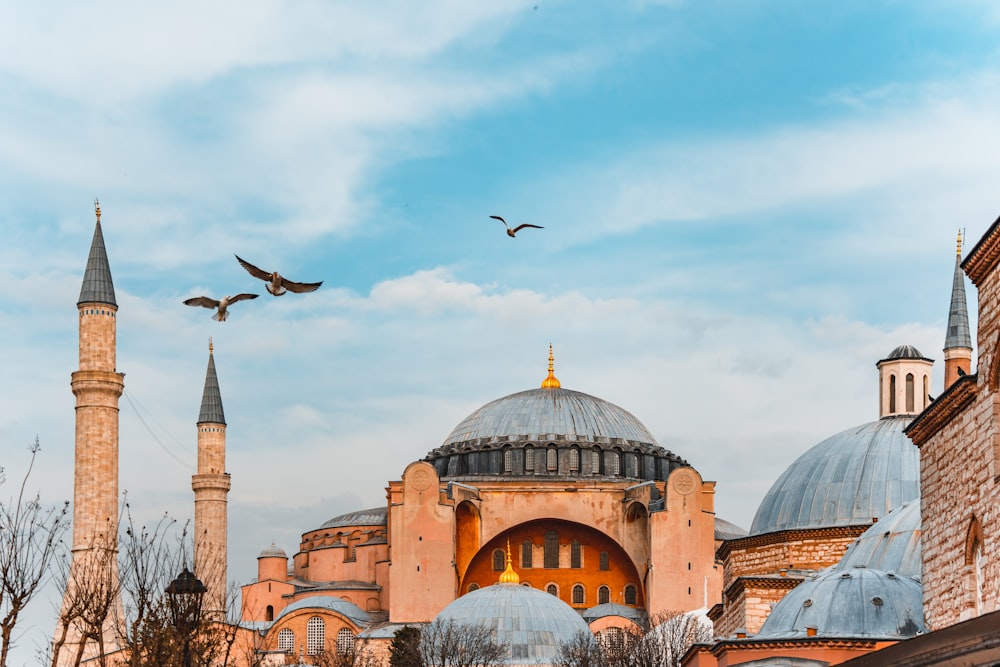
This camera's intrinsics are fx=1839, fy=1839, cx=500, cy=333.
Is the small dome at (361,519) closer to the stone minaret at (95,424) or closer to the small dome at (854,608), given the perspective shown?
the stone minaret at (95,424)

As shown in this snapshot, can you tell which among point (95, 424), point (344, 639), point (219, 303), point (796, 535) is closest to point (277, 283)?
point (219, 303)

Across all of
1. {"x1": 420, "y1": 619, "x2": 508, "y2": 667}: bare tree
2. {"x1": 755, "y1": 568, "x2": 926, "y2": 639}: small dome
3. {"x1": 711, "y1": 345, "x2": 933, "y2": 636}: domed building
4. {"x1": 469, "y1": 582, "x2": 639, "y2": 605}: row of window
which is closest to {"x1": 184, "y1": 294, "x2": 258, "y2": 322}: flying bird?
{"x1": 755, "y1": 568, "x2": 926, "y2": 639}: small dome

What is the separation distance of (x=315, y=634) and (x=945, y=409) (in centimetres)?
3296

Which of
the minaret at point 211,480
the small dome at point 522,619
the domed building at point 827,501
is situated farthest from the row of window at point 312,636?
the domed building at point 827,501

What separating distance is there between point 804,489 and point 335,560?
21.7m

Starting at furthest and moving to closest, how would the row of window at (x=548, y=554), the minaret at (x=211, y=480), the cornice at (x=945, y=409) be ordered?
the row of window at (x=548, y=554)
the minaret at (x=211, y=480)
the cornice at (x=945, y=409)

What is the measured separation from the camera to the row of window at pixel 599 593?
50156 millimetres

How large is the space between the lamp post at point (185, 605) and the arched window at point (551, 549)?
26.7m

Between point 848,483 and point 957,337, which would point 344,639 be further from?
point 957,337

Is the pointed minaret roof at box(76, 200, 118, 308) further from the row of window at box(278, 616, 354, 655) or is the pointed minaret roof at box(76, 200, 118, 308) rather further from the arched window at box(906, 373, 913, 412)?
the arched window at box(906, 373, 913, 412)

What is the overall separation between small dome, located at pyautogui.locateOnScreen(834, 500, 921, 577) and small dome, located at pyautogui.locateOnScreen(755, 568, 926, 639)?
2131 mm

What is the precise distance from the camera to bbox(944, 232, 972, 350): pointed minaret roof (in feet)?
108

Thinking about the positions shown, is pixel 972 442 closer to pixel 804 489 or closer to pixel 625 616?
pixel 804 489

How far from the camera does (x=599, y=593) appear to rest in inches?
1991
